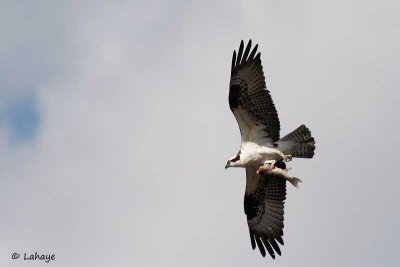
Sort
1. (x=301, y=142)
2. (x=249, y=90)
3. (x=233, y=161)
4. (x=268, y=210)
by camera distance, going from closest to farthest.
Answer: (x=249, y=90)
(x=233, y=161)
(x=301, y=142)
(x=268, y=210)

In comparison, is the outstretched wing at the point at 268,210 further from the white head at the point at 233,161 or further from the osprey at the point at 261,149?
the white head at the point at 233,161

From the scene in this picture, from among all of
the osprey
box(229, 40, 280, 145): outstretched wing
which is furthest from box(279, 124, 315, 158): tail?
box(229, 40, 280, 145): outstretched wing

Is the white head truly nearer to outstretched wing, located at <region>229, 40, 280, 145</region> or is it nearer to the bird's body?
the bird's body

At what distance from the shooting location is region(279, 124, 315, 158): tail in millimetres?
21531

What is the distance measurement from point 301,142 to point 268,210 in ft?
6.57

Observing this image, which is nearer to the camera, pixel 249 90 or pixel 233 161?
pixel 249 90

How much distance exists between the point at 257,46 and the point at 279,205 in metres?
3.97

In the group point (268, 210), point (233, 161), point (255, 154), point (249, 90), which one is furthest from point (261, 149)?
point (268, 210)

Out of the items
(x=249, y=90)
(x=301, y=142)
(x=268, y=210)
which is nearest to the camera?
(x=249, y=90)

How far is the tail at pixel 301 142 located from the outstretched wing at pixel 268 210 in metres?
1.19

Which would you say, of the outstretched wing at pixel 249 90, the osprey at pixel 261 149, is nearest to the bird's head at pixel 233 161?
the osprey at pixel 261 149

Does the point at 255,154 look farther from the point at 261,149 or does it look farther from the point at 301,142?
the point at 301,142

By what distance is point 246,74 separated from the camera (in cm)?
2084

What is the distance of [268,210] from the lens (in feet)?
74.4
